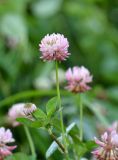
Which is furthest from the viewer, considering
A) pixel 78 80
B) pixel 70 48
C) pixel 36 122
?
pixel 70 48

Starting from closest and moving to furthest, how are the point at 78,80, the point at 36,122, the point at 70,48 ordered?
the point at 36,122, the point at 78,80, the point at 70,48

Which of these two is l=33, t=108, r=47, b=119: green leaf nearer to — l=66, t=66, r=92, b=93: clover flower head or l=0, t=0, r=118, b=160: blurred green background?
l=66, t=66, r=92, b=93: clover flower head

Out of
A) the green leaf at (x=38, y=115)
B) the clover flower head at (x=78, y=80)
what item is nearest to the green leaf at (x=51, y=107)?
the green leaf at (x=38, y=115)

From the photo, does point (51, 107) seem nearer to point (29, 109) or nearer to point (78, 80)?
point (29, 109)

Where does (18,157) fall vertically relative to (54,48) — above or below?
below

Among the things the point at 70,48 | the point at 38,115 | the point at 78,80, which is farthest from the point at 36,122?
the point at 70,48

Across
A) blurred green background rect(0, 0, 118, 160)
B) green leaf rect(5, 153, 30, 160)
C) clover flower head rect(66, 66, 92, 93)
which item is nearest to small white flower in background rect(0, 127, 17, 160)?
green leaf rect(5, 153, 30, 160)

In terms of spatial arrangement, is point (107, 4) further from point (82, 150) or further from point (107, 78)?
point (82, 150)
